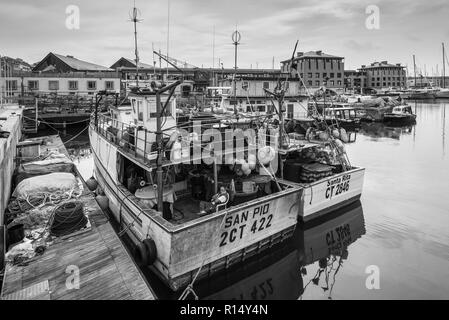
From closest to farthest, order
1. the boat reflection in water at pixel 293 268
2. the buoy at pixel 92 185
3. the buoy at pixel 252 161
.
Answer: the boat reflection in water at pixel 293 268 → the buoy at pixel 252 161 → the buoy at pixel 92 185

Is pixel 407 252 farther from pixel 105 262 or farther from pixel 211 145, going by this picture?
pixel 105 262

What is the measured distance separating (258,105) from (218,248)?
26.2 m

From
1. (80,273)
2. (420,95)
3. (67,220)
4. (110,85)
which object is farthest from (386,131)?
(420,95)

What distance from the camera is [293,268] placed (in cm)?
1045

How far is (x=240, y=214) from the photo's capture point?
9.29m

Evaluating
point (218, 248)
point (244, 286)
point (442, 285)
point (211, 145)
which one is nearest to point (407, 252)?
point (442, 285)

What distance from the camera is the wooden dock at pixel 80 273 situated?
286 inches

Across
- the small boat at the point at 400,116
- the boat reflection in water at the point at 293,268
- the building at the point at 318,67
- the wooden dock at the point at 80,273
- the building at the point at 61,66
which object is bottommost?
the boat reflection in water at the point at 293,268

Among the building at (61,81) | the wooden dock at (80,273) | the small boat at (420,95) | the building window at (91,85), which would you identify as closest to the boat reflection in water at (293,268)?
the wooden dock at (80,273)

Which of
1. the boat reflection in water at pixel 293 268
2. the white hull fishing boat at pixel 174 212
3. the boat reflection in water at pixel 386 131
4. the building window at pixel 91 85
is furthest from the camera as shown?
the building window at pixel 91 85

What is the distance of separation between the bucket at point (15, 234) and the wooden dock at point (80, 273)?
3.73 feet

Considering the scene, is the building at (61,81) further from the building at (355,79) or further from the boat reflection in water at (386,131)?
the building at (355,79)

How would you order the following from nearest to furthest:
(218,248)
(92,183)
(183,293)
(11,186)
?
1. (183,293)
2. (218,248)
3. (11,186)
4. (92,183)

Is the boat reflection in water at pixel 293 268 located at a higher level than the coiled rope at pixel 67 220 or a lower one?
lower
